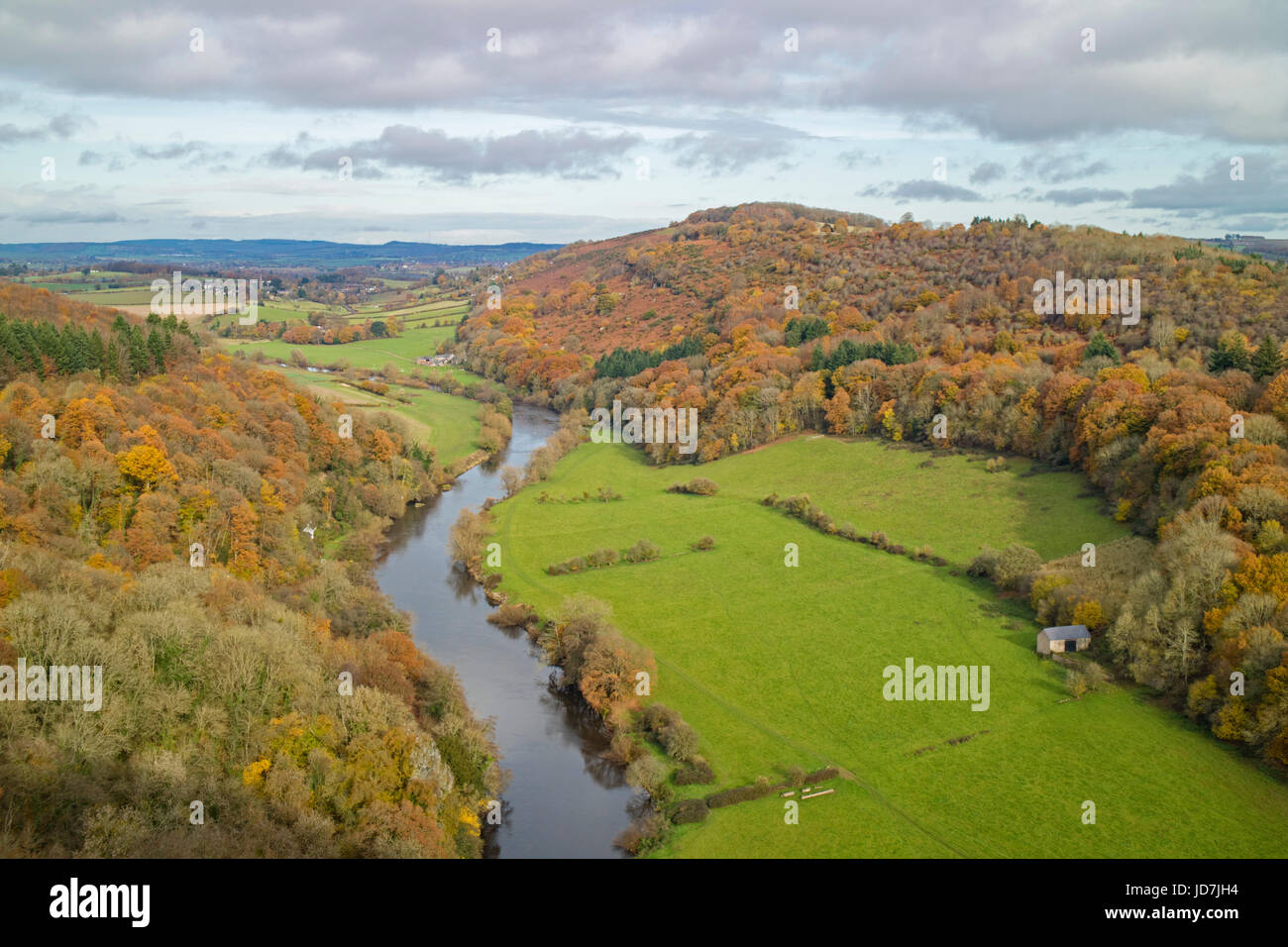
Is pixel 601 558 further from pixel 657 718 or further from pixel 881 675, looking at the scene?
pixel 881 675

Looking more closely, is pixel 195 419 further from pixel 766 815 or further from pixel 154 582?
pixel 766 815

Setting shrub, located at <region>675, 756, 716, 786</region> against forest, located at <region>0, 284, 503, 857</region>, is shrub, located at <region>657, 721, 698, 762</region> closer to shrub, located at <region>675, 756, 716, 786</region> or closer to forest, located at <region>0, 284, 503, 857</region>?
shrub, located at <region>675, 756, 716, 786</region>

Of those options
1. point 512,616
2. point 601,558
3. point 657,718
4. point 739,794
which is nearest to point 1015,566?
point 657,718

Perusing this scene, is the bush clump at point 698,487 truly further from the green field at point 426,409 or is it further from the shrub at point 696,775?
the shrub at point 696,775

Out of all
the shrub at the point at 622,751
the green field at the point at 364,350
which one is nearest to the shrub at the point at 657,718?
the shrub at the point at 622,751

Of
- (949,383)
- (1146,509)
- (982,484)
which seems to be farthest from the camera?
(949,383)

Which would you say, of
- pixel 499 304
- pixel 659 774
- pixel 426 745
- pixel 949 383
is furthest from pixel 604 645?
pixel 499 304
